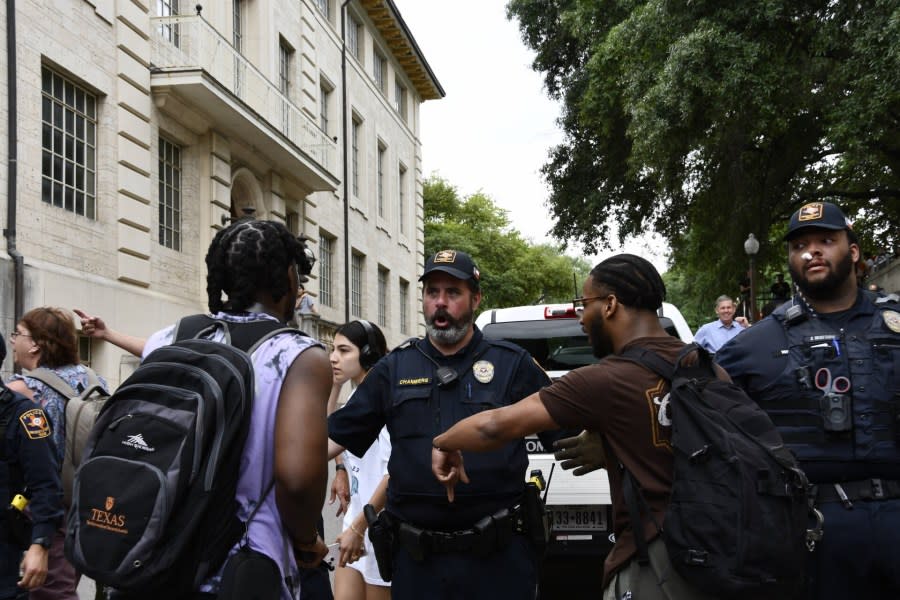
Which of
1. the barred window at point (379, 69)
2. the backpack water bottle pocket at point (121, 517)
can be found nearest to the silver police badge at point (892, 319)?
the backpack water bottle pocket at point (121, 517)

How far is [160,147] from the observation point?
54.9ft

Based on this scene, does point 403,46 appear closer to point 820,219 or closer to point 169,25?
point 169,25

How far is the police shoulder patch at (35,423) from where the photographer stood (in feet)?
13.8

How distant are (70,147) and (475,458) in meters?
11.5

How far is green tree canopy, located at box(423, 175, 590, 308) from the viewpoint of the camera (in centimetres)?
5372

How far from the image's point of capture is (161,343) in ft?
9.71

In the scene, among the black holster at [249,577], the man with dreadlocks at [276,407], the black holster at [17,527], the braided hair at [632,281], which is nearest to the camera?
the black holster at [249,577]

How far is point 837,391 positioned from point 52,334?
12.4 feet

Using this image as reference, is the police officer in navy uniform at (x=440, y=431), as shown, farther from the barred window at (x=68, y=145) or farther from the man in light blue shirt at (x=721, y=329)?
the barred window at (x=68, y=145)

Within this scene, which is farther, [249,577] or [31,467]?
[31,467]

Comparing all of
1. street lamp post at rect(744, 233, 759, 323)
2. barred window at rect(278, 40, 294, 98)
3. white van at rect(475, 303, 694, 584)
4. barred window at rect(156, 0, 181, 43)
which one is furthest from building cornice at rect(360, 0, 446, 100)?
white van at rect(475, 303, 694, 584)

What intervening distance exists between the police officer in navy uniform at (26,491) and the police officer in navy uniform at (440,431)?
1244mm

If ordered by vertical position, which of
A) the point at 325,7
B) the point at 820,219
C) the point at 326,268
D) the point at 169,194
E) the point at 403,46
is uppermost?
the point at 403,46

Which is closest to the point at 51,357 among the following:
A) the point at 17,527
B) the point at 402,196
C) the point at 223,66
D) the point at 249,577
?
the point at 17,527
